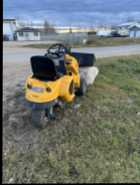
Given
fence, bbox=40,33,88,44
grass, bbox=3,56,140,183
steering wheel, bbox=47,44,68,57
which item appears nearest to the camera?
grass, bbox=3,56,140,183

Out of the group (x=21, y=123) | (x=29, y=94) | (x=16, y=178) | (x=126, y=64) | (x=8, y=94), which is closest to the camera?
(x=16, y=178)

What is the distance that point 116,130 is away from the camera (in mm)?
3650

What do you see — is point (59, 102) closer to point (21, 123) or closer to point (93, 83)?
point (21, 123)

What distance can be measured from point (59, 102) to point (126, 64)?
5.61m

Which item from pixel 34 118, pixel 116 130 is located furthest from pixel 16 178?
pixel 116 130

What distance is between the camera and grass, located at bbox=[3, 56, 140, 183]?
267 cm

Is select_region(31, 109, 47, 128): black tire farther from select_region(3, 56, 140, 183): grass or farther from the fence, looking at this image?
the fence

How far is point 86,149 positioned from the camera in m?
3.15

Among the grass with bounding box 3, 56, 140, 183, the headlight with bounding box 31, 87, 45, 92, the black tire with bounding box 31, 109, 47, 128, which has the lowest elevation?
the grass with bounding box 3, 56, 140, 183

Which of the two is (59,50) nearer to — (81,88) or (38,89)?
(81,88)

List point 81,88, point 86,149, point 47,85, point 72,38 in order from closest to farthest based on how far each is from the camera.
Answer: point 86,149
point 47,85
point 81,88
point 72,38

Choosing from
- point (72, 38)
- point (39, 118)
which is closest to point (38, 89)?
point (39, 118)

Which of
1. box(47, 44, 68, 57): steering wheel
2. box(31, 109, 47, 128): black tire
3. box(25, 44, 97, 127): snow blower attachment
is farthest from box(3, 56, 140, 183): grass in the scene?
box(47, 44, 68, 57): steering wheel

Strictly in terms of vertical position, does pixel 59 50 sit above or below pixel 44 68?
above
